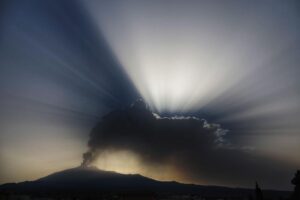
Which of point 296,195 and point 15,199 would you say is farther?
point 15,199

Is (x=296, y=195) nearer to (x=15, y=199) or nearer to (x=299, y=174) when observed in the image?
(x=299, y=174)

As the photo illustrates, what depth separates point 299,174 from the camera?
61438 mm

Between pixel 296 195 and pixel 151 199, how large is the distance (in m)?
111

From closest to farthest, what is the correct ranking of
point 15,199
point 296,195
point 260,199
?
point 296,195 < point 260,199 < point 15,199

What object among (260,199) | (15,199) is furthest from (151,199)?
(260,199)

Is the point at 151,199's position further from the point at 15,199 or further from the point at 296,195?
the point at 296,195

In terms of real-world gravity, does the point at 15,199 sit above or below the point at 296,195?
above

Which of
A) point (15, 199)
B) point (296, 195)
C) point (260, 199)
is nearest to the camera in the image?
point (296, 195)

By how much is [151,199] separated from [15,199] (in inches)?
2350

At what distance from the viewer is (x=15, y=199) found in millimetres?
155500

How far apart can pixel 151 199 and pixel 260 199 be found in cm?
10523

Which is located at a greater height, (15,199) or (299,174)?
(15,199)

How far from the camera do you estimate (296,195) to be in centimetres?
6066

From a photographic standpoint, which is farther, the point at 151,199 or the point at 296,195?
the point at 151,199
